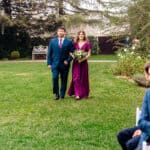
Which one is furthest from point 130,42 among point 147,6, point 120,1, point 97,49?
point 97,49

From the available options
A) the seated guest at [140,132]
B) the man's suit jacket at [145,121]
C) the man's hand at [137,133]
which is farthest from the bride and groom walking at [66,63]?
the man's suit jacket at [145,121]

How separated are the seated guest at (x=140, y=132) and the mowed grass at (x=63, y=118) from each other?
5.82ft

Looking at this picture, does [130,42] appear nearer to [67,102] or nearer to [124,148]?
[67,102]

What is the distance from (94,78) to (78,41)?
6.06m

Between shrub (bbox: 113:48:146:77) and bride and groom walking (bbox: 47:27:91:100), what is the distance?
696 centimetres

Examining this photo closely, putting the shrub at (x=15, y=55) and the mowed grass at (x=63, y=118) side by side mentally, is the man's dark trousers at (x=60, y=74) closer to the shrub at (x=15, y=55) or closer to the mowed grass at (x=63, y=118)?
the mowed grass at (x=63, y=118)

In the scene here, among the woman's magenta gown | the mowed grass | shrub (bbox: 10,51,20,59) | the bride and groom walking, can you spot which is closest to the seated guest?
the mowed grass

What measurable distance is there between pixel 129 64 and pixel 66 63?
26.8 feet

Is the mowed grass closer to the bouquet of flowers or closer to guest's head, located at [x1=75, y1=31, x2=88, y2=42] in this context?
the bouquet of flowers

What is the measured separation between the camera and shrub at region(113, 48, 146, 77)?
19953mm

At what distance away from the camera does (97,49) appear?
43281 mm

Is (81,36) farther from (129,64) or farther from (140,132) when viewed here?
(129,64)

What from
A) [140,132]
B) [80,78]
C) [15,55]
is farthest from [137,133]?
[15,55]

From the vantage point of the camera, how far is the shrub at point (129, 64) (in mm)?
19953
